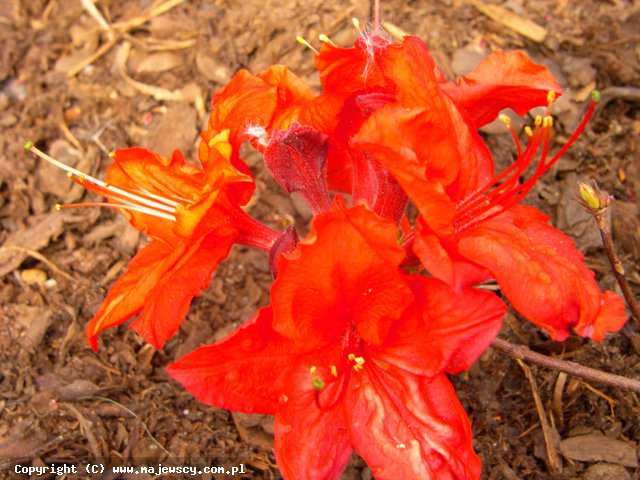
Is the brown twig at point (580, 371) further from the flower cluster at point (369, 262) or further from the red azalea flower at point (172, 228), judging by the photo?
the red azalea flower at point (172, 228)

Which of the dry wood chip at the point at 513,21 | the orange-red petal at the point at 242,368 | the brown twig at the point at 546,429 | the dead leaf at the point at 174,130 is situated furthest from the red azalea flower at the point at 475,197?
the dead leaf at the point at 174,130

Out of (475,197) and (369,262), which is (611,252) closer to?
(475,197)

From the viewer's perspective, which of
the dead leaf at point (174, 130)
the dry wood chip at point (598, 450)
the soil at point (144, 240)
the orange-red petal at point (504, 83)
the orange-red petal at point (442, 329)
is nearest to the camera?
the orange-red petal at point (442, 329)

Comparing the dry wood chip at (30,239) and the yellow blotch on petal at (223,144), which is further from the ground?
the yellow blotch on petal at (223,144)

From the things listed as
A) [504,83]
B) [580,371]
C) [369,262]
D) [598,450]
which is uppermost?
[504,83]

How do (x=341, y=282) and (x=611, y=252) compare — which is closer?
(x=341, y=282)

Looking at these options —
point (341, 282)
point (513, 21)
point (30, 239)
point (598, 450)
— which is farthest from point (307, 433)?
point (513, 21)
